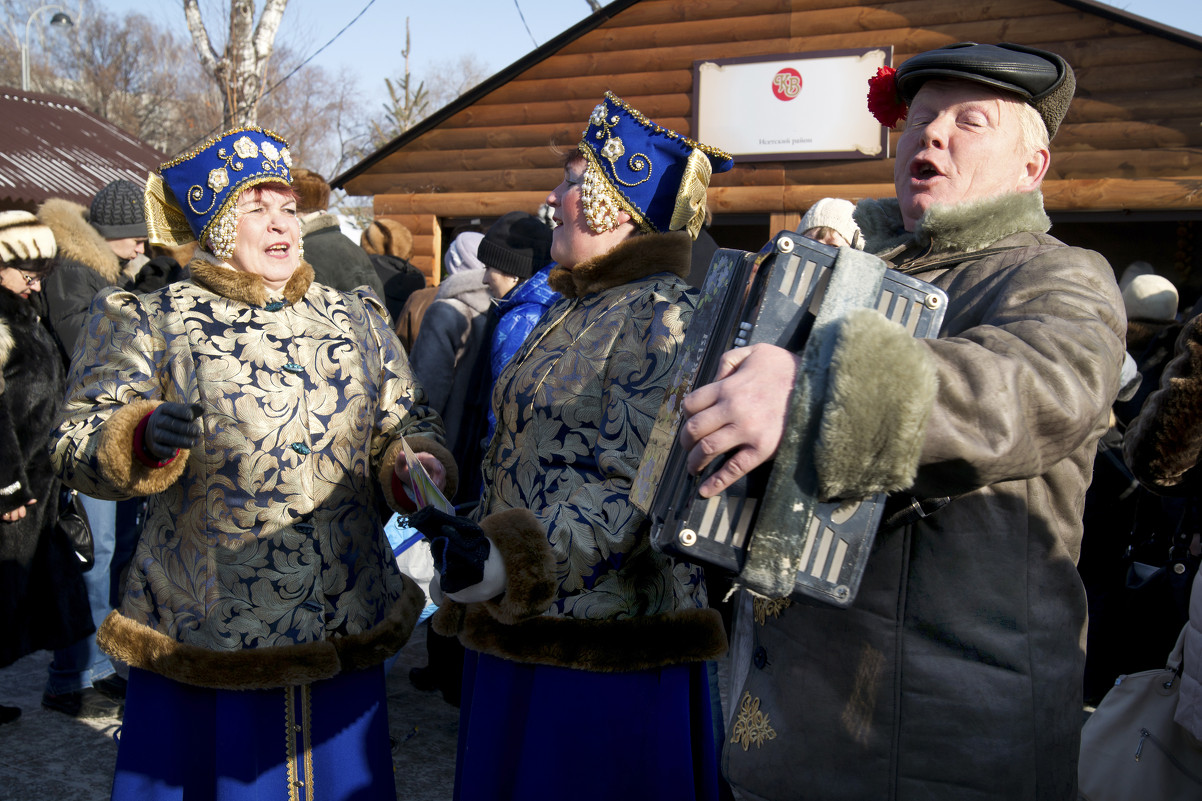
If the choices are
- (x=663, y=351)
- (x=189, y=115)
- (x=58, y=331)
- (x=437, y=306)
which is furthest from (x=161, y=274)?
(x=189, y=115)

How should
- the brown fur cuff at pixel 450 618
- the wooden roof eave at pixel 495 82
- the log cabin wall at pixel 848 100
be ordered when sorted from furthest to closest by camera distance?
the wooden roof eave at pixel 495 82 → the log cabin wall at pixel 848 100 → the brown fur cuff at pixel 450 618

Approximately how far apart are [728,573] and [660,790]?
94 centimetres

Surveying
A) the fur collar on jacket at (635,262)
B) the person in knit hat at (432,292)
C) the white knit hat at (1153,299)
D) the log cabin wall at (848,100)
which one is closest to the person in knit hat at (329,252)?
the person in knit hat at (432,292)

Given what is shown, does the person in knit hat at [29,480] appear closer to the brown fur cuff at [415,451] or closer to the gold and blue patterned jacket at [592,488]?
the brown fur cuff at [415,451]

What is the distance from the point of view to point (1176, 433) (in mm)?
2137

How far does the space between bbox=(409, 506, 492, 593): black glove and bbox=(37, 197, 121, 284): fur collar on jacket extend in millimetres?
4107

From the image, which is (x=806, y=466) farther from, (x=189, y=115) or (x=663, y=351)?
(x=189, y=115)

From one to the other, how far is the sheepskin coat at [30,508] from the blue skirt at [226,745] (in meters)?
1.86

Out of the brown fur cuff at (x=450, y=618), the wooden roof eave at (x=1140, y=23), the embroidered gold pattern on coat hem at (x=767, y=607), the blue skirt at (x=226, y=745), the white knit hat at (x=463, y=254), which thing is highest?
the wooden roof eave at (x=1140, y=23)

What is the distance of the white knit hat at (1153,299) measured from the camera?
470 centimetres

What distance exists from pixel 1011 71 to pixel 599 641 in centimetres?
132

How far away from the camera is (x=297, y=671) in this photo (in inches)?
91.3

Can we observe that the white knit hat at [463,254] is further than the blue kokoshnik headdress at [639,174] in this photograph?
Yes

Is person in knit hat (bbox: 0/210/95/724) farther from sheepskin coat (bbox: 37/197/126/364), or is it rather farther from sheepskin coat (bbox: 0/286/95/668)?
sheepskin coat (bbox: 37/197/126/364)
